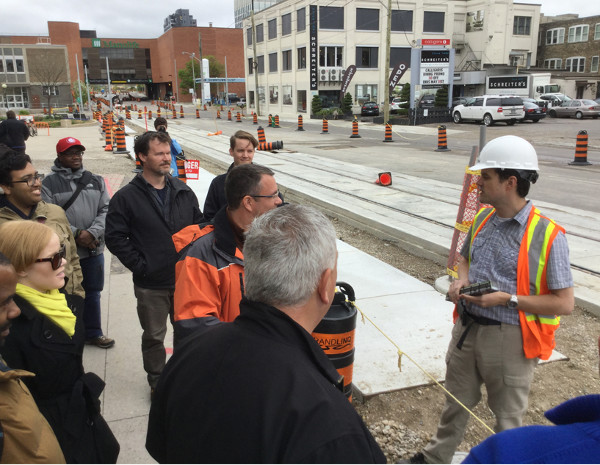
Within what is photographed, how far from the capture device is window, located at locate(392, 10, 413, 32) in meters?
54.4

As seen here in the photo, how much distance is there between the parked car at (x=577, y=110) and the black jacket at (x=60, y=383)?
4086cm

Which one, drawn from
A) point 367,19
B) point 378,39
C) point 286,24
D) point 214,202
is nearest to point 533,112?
point 378,39

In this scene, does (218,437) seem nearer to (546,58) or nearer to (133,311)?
(133,311)

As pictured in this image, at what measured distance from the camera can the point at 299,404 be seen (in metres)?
1.20

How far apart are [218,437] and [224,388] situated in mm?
120

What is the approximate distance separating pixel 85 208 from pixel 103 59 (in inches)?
5256

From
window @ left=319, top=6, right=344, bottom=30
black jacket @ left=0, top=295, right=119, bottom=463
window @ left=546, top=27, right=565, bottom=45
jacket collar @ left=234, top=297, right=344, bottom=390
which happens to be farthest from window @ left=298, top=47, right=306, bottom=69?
jacket collar @ left=234, top=297, right=344, bottom=390

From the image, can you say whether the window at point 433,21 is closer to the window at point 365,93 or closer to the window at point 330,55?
the window at point 365,93

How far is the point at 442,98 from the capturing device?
3672 centimetres

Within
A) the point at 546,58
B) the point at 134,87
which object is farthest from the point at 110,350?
the point at 134,87

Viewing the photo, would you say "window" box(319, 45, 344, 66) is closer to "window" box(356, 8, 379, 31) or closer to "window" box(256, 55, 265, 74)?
"window" box(356, 8, 379, 31)

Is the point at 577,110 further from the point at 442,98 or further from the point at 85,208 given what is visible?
the point at 85,208

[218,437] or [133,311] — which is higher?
[218,437]

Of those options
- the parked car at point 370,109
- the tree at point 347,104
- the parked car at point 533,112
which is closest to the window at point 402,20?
the tree at point 347,104
